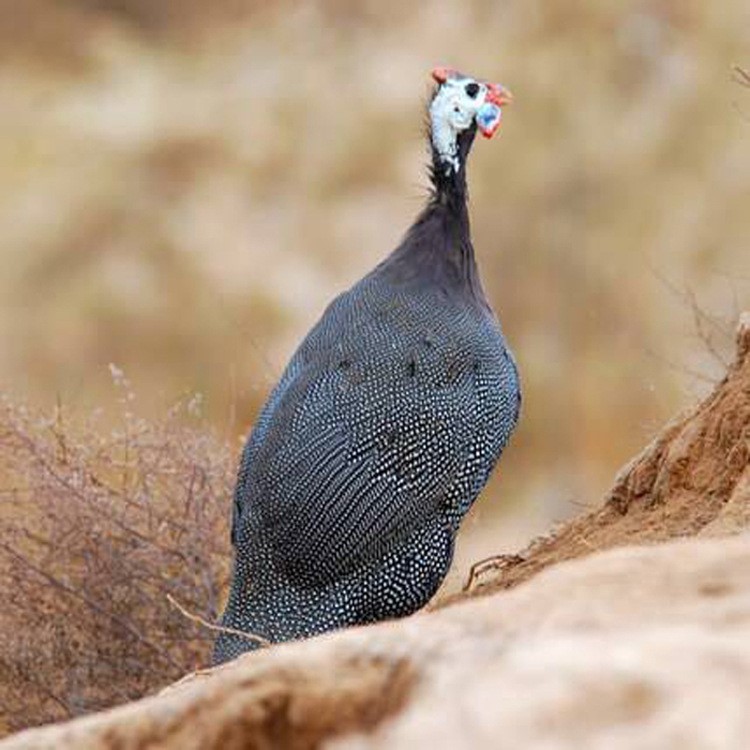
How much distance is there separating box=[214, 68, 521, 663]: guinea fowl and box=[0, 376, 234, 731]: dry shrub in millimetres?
1207

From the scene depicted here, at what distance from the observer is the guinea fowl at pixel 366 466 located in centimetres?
576

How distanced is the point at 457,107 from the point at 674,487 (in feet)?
5.86

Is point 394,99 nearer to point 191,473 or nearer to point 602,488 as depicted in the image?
point 602,488

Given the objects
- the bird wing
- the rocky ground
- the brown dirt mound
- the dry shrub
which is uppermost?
the dry shrub

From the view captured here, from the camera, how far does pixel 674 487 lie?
526 centimetres

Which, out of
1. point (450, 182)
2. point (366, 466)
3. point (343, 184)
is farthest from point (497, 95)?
point (343, 184)

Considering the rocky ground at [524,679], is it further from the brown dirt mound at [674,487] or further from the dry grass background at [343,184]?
the dry grass background at [343,184]

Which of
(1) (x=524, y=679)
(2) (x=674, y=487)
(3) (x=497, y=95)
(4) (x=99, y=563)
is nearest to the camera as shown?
(1) (x=524, y=679)

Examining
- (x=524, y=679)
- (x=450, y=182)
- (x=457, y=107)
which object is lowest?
(x=524, y=679)

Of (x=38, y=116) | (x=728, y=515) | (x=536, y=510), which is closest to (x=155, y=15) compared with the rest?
(x=38, y=116)

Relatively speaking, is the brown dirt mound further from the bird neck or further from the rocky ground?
the rocky ground

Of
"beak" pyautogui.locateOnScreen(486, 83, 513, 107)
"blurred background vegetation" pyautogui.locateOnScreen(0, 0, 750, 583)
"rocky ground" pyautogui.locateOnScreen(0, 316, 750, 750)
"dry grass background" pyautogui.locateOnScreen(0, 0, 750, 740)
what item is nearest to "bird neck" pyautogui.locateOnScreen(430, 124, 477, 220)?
"beak" pyautogui.locateOnScreen(486, 83, 513, 107)

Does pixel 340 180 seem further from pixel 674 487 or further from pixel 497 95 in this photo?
pixel 674 487

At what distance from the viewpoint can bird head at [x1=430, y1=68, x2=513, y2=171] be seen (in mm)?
6617
